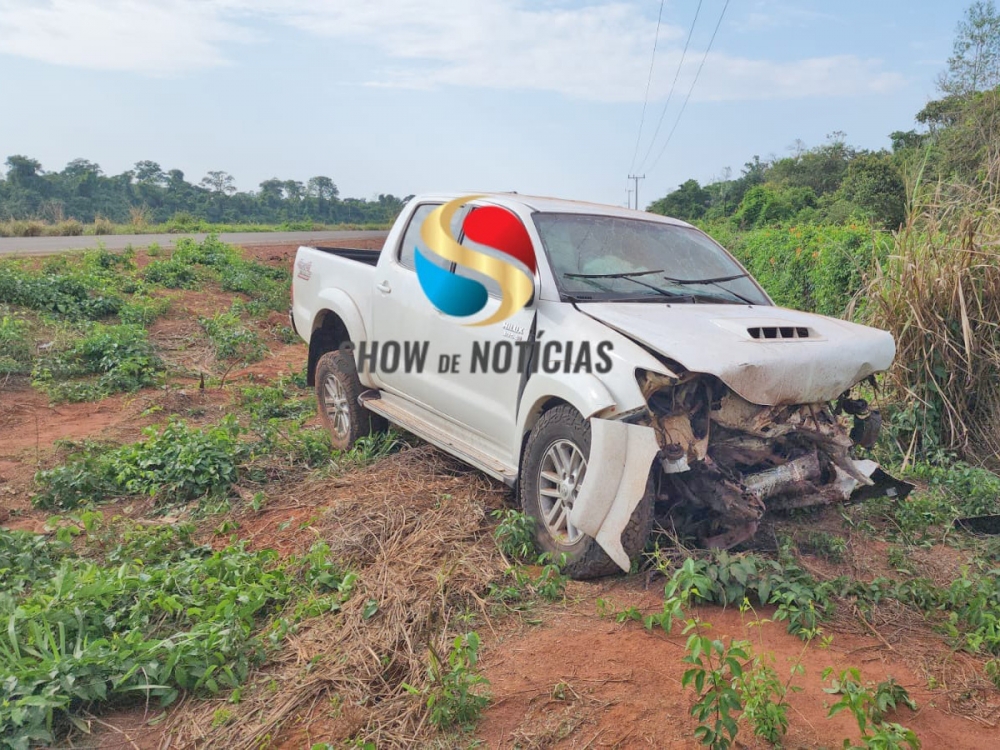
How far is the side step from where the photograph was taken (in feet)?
14.2

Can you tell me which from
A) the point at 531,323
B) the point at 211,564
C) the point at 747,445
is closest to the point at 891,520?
the point at 747,445

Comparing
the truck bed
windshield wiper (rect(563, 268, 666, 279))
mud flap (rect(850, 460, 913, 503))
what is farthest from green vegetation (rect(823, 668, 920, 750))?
the truck bed

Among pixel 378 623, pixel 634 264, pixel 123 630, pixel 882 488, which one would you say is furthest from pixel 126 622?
pixel 882 488

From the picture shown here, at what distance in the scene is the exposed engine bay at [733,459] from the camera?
11.7ft

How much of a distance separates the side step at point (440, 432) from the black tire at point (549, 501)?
0.23m

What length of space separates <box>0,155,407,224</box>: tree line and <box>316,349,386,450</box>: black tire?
2139cm

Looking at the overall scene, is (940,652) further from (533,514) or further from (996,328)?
(996,328)

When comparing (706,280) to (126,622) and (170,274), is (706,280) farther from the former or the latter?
(170,274)

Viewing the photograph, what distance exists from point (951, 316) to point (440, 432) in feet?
13.1

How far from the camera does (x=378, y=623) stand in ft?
11.0

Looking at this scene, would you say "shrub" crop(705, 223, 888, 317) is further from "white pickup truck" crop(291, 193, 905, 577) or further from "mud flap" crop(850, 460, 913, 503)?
"white pickup truck" crop(291, 193, 905, 577)

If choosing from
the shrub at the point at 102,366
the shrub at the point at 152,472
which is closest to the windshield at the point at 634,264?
the shrub at the point at 152,472

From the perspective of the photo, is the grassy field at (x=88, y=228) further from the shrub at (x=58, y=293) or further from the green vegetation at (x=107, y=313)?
the shrub at (x=58, y=293)

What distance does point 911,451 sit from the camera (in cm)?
586
